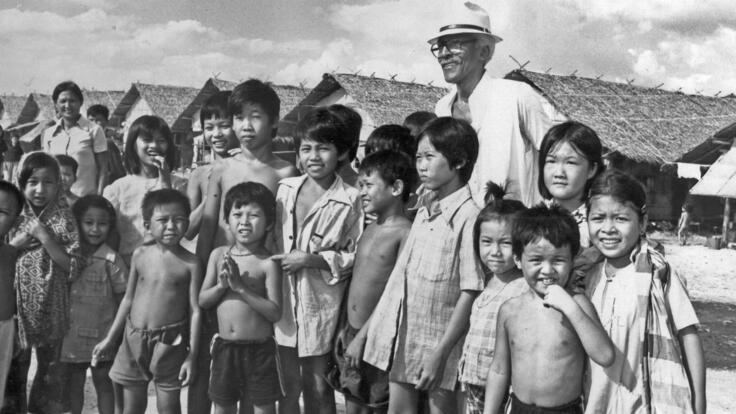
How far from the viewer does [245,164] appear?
3.39 metres

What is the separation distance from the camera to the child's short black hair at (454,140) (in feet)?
8.72

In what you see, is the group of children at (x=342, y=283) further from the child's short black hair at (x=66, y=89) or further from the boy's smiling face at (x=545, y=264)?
the child's short black hair at (x=66, y=89)

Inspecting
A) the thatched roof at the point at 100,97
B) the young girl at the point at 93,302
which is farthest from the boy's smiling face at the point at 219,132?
the thatched roof at the point at 100,97

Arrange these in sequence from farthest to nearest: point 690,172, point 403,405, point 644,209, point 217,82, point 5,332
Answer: point 217,82
point 690,172
point 5,332
point 403,405
point 644,209

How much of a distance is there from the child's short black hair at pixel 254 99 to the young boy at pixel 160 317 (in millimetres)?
574

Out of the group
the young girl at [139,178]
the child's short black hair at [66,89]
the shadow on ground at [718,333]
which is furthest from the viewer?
the shadow on ground at [718,333]

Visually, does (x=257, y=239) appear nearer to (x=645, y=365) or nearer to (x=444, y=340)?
(x=444, y=340)

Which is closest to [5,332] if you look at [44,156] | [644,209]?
[44,156]

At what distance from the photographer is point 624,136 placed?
672 inches

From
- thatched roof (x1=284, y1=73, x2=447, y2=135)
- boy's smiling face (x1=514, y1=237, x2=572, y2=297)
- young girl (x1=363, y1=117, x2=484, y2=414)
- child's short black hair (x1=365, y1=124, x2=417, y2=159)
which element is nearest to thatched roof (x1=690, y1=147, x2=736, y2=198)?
thatched roof (x1=284, y1=73, x2=447, y2=135)

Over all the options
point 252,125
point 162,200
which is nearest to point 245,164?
point 252,125

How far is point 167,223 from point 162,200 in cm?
12

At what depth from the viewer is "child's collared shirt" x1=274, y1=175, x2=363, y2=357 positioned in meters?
2.96

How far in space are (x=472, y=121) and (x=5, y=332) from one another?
2.61 meters
